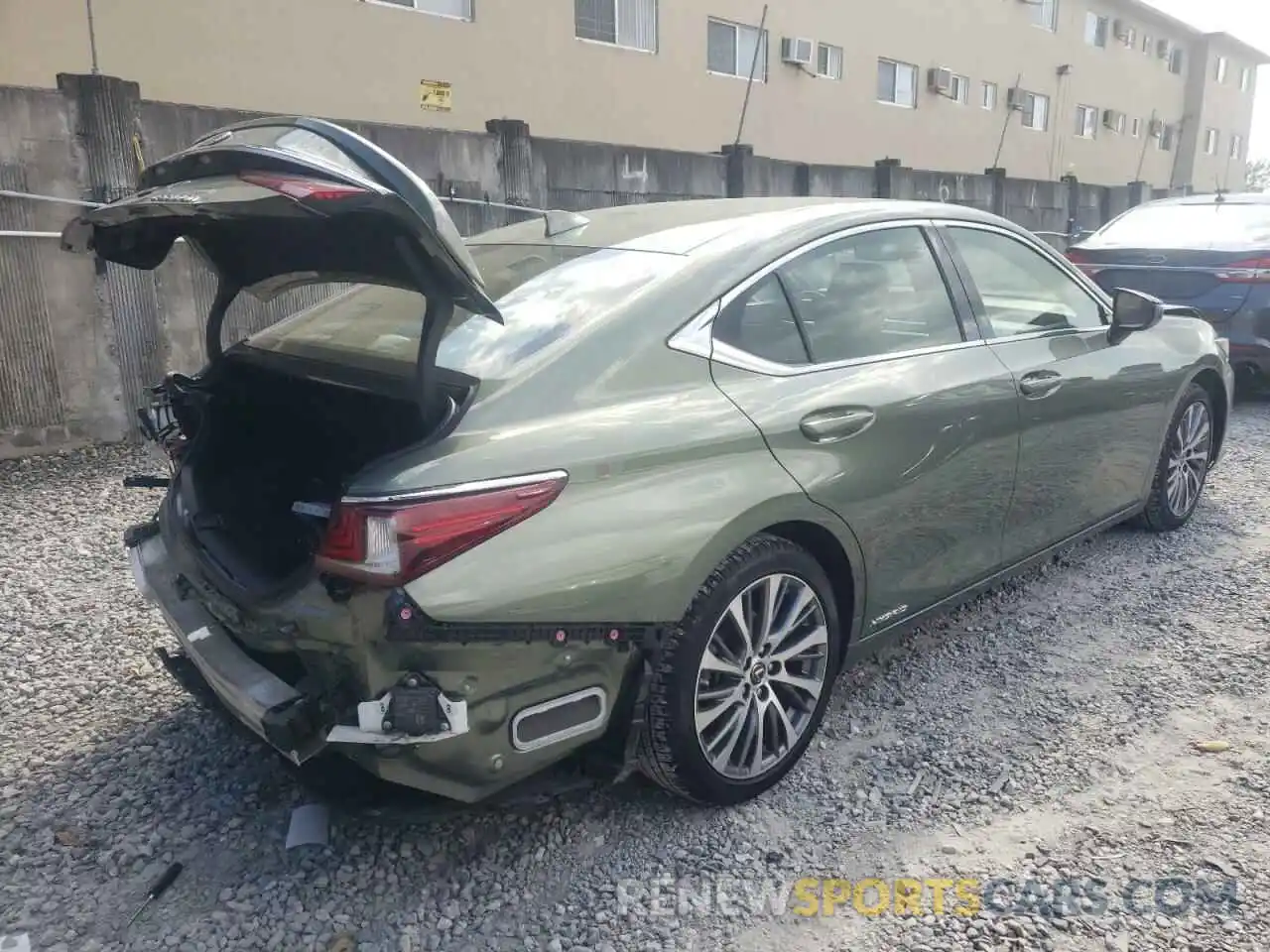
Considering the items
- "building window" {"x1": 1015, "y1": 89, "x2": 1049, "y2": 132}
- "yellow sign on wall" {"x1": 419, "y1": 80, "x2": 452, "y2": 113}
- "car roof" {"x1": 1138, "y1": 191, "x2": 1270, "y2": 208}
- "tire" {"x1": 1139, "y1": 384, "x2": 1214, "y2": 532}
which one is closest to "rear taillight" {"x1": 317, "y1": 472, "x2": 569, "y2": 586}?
"tire" {"x1": 1139, "y1": 384, "x2": 1214, "y2": 532}

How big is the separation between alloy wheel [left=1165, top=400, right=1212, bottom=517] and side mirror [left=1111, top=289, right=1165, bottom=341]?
818mm

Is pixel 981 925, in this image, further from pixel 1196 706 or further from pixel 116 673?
pixel 116 673

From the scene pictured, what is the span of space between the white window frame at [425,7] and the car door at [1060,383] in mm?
9318

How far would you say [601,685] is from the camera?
7.60 feet

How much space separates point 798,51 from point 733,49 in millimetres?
1580

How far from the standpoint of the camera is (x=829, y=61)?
17.5m

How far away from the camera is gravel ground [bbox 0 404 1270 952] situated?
2301 mm

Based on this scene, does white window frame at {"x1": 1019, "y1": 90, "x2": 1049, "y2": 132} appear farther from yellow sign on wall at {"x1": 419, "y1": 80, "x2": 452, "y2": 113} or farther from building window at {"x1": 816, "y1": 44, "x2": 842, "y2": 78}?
yellow sign on wall at {"x1": 419, "y1": 80, "x2": 452, "y2": 113}

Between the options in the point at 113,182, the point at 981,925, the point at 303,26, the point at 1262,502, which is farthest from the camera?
the point at 303,26

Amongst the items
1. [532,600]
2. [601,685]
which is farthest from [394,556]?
[601,685]

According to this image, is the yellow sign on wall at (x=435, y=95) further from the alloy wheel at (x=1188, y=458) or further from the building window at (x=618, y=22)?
the alloy wheel at (x=1188, y=458)

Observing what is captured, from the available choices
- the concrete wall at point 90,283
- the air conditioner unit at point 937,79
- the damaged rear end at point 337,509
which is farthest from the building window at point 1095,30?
the damaged rear end at point 337,509

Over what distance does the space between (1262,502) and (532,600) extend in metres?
4.86

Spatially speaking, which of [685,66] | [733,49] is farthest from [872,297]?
[733,49]
